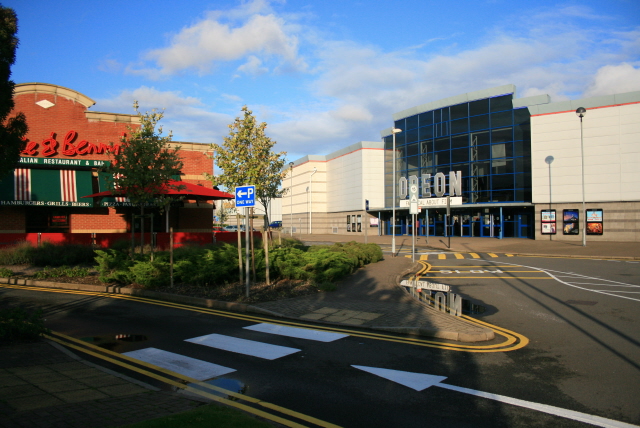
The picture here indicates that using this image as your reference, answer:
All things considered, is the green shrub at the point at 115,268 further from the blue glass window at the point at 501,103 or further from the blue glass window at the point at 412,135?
the blue glass window at the point at 412,135

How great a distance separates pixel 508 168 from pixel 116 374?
38.2 metres

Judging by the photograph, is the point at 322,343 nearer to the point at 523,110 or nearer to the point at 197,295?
the point at 197,295

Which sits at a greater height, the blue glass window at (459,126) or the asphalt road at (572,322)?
the blue glass window at (459,126)

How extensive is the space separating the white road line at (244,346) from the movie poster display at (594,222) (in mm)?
32843

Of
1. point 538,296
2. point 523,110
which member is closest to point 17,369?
point 538,296

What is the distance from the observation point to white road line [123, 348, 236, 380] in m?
6.07

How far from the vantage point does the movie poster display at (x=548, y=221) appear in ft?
112

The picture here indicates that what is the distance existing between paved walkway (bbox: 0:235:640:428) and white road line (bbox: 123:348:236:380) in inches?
29.8

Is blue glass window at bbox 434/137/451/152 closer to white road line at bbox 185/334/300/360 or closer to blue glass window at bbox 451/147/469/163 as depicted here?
blue glass window at bbox 451/147/469/163

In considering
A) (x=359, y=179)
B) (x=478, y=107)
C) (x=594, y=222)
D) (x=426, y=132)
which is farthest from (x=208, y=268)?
(x=359, y=179)

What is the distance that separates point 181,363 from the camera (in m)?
6.50

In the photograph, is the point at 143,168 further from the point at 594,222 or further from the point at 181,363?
the point at 594,222

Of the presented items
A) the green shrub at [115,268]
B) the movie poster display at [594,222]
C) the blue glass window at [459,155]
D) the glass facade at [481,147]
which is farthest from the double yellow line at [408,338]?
the blue glass window at [459,155]

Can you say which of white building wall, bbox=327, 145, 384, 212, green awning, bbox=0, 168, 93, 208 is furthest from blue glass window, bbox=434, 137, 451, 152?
green awning, bbox=0, 168, 93, 208
